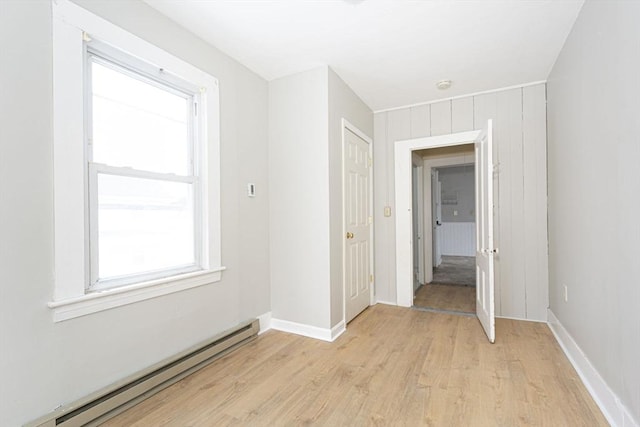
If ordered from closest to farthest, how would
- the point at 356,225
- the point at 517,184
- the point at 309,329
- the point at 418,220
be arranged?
the point at 309,329, the point at 517,184, the point at 356,225, the point at 418,220

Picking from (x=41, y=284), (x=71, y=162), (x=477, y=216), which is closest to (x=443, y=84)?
(x=477, y=216)

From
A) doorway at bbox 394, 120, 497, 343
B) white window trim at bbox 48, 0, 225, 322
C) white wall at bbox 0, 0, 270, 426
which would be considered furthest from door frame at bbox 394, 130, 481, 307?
white window trim at bbox 48, 0, 225, 322

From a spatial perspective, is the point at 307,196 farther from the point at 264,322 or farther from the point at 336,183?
the point at 264,322

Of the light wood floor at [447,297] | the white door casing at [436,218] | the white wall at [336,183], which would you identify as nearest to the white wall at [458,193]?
the white door casing at [436,218]

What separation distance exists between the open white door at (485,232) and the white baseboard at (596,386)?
0.53 metres

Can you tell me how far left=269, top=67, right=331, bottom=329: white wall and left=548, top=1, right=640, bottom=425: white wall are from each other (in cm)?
190

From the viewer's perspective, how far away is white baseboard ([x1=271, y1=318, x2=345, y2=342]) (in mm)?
2775

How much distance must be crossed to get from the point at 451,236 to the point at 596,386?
696 centimetres

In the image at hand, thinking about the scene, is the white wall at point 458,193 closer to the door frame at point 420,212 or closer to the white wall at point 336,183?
the door frame at point 420,212

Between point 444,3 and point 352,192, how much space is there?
1.85 metres

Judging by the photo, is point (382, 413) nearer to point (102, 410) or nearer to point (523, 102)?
point (102, 410)

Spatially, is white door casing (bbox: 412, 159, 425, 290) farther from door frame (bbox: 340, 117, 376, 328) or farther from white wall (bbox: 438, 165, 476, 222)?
white wall (bbox: 438, 165, 476, 222)

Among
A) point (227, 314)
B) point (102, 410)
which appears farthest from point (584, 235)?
point (102, 410)

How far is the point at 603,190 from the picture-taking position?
1.74m
